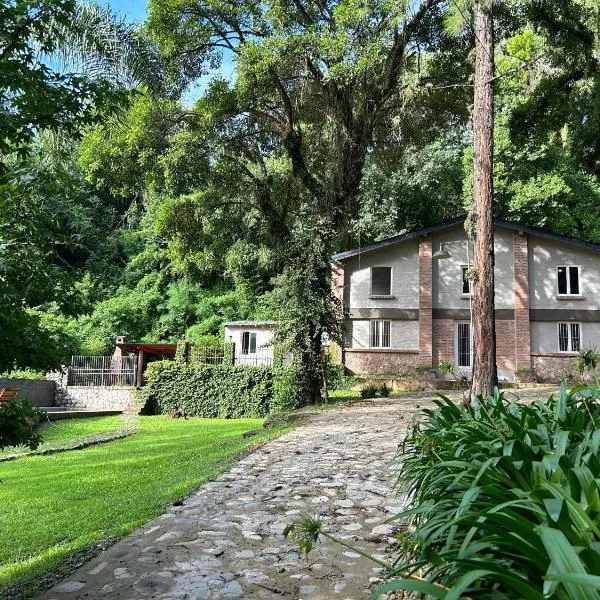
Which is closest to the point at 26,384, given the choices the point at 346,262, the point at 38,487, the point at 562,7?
the point at 346,262

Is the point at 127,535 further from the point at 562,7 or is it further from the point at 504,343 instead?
the point at 504,343

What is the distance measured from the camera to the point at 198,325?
38.3 meters

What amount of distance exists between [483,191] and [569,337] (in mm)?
15667

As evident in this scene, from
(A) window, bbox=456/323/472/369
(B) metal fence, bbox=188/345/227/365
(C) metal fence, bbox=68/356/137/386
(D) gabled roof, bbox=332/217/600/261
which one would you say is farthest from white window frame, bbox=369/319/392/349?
(C) metal fence, bbox=68/356/137/386

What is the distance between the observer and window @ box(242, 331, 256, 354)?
28602 mm

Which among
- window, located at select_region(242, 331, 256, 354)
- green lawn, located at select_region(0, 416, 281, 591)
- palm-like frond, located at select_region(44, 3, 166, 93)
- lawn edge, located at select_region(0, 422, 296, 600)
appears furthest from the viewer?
window, located at select_region(242, 331, 256, 354)

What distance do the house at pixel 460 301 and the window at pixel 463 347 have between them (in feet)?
0.14

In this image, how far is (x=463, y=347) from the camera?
24688mm

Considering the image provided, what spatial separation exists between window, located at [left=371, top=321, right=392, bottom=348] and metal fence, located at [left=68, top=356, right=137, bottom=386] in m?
12.2

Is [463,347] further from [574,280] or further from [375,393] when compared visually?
[375,393]

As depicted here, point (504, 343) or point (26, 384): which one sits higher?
point (504, 343)

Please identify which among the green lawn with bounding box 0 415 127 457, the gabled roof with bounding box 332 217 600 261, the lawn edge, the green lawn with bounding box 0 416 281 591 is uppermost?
the gabled roof with bounding box 332 217 600 261

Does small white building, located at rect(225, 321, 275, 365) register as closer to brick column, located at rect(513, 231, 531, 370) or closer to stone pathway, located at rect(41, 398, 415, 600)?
brick column, located at rect(513, 231, 531, 370)

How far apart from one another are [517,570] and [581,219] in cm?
3362
